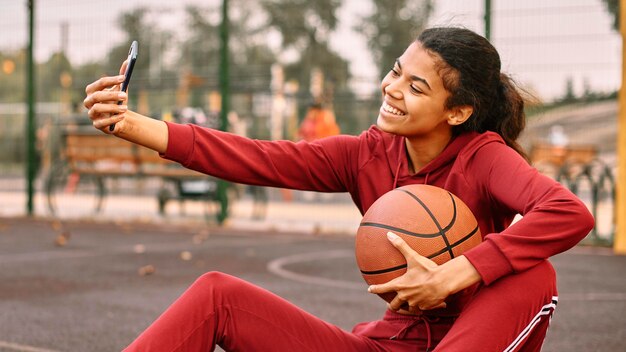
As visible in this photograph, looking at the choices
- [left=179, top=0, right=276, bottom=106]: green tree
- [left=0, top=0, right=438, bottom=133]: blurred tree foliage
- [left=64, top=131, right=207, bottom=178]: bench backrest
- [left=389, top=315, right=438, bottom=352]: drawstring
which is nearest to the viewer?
[left=389, top=315, right=438, bottom=352]: drawstring

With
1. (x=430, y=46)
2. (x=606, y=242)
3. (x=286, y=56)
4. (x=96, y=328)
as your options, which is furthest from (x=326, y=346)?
(x=286, y=56)

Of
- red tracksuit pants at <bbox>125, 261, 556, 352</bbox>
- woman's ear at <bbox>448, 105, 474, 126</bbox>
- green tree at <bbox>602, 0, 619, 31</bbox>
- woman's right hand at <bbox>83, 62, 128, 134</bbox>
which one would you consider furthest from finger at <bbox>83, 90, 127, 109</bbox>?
green tree at <bbox>602, 0, 619, 31</bbox>

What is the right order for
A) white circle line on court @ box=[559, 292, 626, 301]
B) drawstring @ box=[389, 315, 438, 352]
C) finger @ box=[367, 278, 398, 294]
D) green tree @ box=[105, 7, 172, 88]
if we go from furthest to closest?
green tree @ box=[105, 7, 172, 88]
white circle line on court @ box=[559, 292, 626, 301]
drawstring @ box=[389, 315, 438, 352]
finger @ box=[367, 278, 398, 294]

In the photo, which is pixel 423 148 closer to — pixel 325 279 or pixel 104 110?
pixel 104 110

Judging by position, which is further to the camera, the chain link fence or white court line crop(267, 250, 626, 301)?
the chain link fence

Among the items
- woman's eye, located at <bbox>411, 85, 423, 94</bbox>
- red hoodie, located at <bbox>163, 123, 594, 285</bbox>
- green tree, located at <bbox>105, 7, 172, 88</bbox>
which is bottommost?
red hoodie, located at <bbox>163, 123, 594, 285</bbox>

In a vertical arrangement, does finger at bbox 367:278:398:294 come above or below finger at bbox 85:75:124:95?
below

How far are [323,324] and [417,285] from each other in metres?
0.38

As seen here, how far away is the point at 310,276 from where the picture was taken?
24.6 feet

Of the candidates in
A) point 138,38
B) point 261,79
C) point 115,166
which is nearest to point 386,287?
point 115,166

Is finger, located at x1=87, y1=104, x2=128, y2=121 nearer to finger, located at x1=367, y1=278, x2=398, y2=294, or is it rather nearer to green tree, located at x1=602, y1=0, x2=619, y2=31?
finger, located at x1=367, y1=278, x2=398, y2=294

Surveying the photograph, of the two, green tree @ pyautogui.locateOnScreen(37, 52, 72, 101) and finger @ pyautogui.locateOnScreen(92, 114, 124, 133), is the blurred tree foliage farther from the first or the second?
finger @ pyautogui.locateOnScreen(92, 114, 124, 133)

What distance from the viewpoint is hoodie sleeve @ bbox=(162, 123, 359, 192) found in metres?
3.00

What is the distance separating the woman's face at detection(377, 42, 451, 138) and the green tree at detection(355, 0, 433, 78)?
21.4 feet
